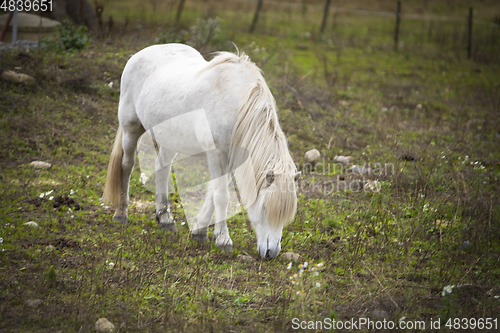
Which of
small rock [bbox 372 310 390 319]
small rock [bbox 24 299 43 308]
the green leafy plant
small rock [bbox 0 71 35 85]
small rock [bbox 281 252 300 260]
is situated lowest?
small rock [bbox 281 252 300 260]

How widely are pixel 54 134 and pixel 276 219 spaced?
4.34 m

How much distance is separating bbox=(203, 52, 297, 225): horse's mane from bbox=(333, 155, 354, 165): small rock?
9.23ft

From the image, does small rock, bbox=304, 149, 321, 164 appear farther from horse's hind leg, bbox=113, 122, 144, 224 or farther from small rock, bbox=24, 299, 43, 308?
small rock, bbox=24, 299, 43, 308

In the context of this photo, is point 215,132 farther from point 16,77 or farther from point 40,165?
point 16,77

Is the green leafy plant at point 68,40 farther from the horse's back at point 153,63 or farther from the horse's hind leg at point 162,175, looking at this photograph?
the horse's hind leg at point 162,175

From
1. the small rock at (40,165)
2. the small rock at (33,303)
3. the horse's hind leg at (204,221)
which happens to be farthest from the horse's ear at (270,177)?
the small rock at (40,165)

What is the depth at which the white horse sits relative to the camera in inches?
A: 131

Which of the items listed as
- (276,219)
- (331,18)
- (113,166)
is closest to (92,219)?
(113,166)

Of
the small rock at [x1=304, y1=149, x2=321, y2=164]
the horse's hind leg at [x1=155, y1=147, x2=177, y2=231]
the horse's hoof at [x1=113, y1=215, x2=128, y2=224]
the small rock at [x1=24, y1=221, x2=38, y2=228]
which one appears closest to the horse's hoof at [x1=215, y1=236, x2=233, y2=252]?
the horse's hind leg at [x1=155, y1=147, x2=177, y2=231]

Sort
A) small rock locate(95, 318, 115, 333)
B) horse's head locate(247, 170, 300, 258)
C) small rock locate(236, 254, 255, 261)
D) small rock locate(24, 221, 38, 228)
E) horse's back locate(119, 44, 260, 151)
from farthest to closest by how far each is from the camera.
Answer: small rock locate(24, 221, 38, 228) → small rock locate(236, 254, 255, 261) → horse's back locate(119, 44, 260, 151) → horse's head locate(247, 170, 300, 258) → small rock locate(95, 318, 115, 333)

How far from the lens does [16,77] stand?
6812 mm

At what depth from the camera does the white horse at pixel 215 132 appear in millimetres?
3332

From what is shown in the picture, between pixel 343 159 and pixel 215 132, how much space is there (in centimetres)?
304

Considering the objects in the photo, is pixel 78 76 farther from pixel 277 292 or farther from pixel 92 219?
pixel 277 292
